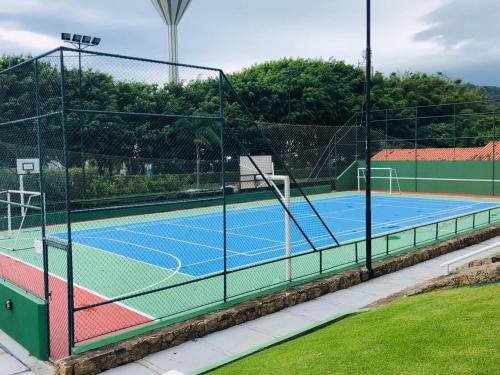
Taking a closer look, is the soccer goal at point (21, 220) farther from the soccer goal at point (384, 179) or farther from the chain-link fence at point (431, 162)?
the soccer goal at point (384, 179)

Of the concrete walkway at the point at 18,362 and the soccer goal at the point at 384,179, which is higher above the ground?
the soccer goal at the point at 384,179

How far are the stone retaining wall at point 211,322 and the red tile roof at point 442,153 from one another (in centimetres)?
2144

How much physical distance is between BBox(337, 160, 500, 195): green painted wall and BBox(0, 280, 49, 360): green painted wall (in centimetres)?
2785

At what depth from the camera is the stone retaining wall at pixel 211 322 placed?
669 cm

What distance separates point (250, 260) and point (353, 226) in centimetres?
714

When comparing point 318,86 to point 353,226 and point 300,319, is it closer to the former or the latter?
point 353,226

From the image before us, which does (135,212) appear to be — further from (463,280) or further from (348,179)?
(348,179)

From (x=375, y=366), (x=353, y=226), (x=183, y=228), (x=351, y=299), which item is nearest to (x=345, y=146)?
(x=353, y=226)

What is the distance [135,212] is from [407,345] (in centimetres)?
1397

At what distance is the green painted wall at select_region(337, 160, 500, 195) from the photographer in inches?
1181

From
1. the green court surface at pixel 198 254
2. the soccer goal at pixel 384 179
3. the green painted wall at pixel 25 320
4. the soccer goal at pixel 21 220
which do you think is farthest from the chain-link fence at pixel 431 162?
the green painted wall at pixel 25 320

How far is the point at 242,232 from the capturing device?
18.7 meters

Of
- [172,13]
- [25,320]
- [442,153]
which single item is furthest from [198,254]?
[172,13]

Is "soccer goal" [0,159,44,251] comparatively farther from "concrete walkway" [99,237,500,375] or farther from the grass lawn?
the grass lawn
